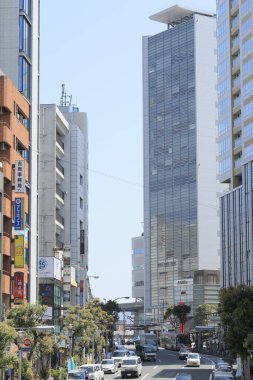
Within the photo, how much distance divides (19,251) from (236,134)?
73.4 metres

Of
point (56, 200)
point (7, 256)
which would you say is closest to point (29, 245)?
point (7, 256)

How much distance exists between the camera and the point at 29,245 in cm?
8462

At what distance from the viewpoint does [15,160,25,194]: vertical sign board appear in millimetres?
70688

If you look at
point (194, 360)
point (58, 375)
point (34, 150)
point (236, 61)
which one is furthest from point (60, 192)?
point (58, 375)

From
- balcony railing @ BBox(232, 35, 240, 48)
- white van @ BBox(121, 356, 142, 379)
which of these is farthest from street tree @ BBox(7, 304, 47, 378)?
balcony railing @ BBox(232, 35, 240, 48)

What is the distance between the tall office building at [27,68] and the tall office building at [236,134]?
46265 mm

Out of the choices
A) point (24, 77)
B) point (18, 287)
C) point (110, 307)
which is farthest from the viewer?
point (110, 307)

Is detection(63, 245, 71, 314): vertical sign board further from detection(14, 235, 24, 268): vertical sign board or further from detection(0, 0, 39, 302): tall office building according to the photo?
detection(14, 235, 24, 268): vertical sign board

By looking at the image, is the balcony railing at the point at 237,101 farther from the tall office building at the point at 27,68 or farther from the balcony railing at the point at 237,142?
the tall office building at the point at 27,68

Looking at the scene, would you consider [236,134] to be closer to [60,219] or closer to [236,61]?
[236,61]

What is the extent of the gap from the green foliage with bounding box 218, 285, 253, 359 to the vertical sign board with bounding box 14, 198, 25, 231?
738 inches

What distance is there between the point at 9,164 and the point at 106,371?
3223 centimetres

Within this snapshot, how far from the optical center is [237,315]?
225ft

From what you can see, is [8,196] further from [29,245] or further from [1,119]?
[29,245]
